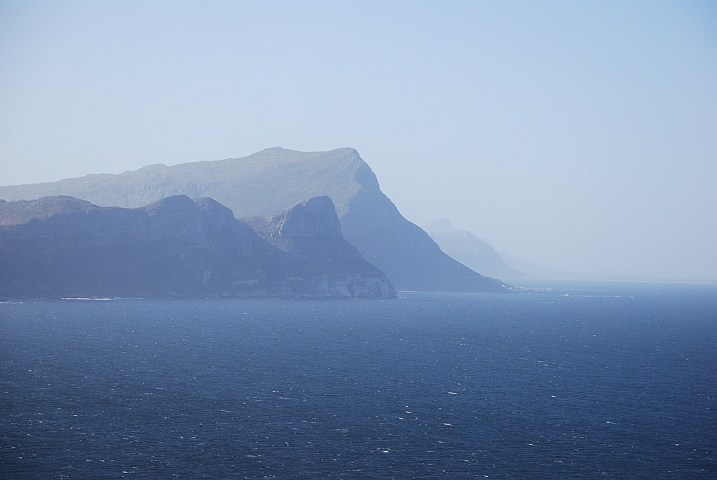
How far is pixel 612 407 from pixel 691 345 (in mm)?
86827

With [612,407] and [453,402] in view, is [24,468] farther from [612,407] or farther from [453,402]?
[612,407]

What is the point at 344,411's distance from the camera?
101 meters

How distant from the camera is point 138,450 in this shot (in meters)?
81.8

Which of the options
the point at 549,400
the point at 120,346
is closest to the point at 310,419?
the point at 549,400

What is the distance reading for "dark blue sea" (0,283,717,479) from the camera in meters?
79.2

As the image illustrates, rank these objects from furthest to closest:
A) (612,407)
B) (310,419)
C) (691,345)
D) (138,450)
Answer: (691,345)
(612,407)
(310,419)
(138,450)

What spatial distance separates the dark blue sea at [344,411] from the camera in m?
79.2

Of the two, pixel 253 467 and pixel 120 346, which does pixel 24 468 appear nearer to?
pixel 253 467

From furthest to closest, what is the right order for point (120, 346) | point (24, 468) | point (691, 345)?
point (691, 345), point (120, 346), point (24, 468)

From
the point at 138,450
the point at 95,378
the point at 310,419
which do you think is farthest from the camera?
the point at 95,378

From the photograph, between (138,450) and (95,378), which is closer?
(138,450)

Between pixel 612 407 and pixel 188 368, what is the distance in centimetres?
7237

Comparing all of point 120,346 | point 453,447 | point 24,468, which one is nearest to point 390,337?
point 120,346

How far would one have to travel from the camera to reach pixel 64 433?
86.5m
